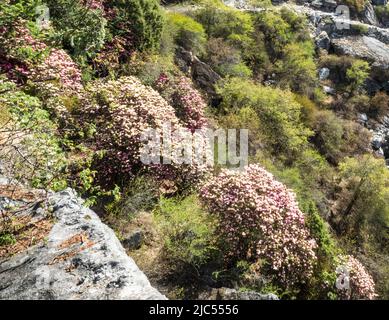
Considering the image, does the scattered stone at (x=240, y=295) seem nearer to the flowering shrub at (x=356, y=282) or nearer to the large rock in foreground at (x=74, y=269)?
the large rock in foreground at (x=74, y=269)

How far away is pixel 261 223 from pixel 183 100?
7663 mm

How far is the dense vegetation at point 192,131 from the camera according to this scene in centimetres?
605

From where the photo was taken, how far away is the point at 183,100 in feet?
47.7

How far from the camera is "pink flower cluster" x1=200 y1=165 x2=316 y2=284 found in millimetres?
8195

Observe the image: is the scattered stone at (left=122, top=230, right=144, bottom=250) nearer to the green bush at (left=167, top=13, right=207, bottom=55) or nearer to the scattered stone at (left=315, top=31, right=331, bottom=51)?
the green bush at (left=167, top=13, right=207, bottom=55)

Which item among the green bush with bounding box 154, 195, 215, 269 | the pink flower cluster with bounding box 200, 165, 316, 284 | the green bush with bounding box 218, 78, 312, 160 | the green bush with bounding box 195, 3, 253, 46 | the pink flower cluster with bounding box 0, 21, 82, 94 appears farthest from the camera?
the green bush with bounding box 195, 3, 253, 46

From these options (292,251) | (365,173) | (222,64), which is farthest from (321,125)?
(292,251)

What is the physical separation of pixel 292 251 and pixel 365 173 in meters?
12.4

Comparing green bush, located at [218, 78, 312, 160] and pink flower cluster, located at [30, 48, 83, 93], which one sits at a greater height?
pink flower cluster, located at [30, 48, 83, 93]

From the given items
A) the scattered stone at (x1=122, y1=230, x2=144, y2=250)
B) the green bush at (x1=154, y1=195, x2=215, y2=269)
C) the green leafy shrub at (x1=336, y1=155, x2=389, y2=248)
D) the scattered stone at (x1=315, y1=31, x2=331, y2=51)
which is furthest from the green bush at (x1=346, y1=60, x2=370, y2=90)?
the scattered stone at (x1=122, y1=230, x2=144, y2=250)

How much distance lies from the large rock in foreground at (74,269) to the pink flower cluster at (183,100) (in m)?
9.25

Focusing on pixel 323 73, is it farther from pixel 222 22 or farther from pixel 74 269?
pixel 74 269

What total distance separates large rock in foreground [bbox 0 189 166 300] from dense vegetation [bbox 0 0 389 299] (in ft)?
1.84
